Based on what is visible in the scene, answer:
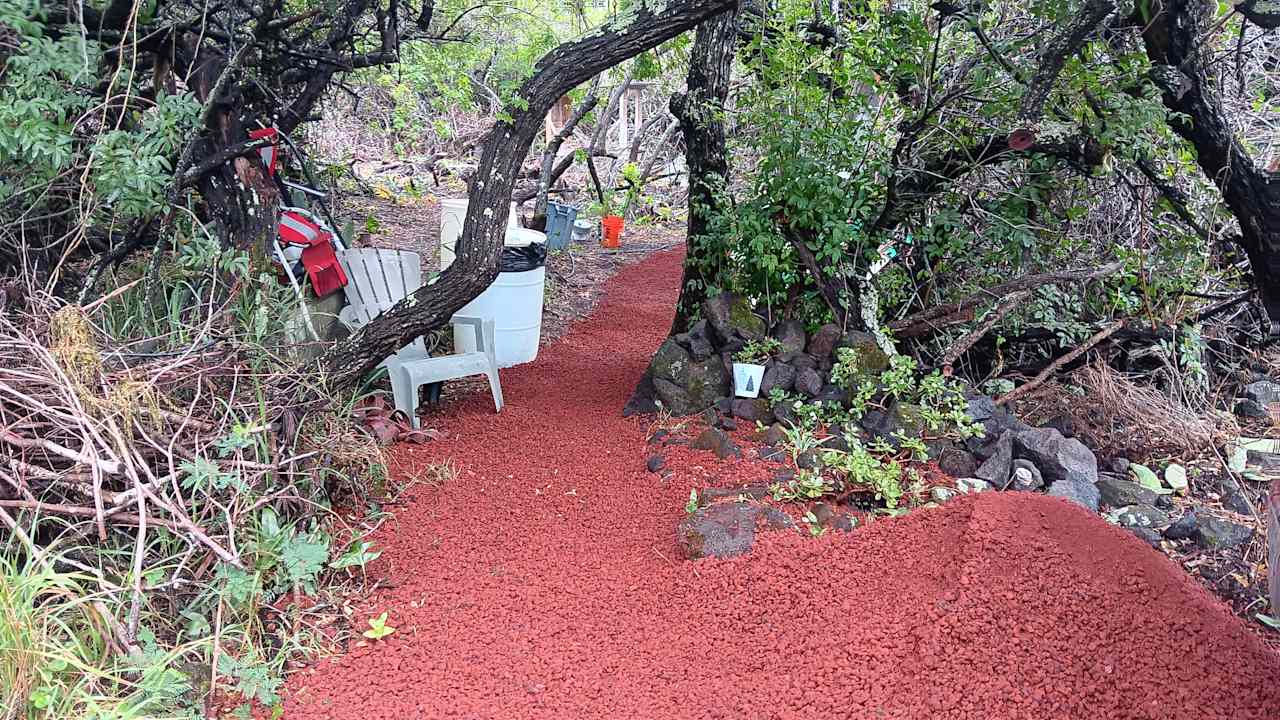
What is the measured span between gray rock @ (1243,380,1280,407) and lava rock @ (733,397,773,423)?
2652mm

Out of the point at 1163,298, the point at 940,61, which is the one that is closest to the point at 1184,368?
the point at 1163,298

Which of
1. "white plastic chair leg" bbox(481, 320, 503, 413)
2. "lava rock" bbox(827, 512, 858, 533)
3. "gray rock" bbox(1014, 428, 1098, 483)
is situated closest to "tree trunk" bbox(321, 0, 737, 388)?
"white plastic chair leg" bbox(481, 320, 503, 413)

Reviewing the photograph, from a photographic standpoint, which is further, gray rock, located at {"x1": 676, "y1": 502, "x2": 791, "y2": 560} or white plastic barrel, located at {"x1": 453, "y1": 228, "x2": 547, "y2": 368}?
white plastic barrel, located at {"x1": 453, "y1": 228, "x2": 547, "y2": 368}

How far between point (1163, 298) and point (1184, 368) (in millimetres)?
434

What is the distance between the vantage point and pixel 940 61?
391 centimetres

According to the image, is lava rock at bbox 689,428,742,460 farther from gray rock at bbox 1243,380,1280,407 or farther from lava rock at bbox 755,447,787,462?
gray rock at bbox 1243,380,1280,407

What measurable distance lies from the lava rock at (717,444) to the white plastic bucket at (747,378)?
1.05 ft

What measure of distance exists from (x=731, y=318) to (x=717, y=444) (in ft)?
2.74

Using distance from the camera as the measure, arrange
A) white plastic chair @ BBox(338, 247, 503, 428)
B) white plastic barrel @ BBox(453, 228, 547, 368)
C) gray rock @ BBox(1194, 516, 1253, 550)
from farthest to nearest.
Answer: white plastic barrel @ BBox(453, 228, 547, 368)
white plastic chair @ BBox(338, 247, 503, 428)
gray rock @ BBox(1194, 516, 1253, 550)

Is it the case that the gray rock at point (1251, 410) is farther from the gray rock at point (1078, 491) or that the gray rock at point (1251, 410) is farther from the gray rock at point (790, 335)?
the gray rock at point (790, 335)

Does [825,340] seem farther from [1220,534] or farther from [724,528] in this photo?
[1220,534]

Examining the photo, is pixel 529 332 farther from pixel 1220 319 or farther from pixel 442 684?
pixel 1220 319

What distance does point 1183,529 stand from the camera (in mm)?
3201

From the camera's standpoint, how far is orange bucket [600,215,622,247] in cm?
923
